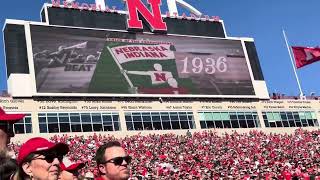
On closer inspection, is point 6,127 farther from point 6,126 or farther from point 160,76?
point 160,76

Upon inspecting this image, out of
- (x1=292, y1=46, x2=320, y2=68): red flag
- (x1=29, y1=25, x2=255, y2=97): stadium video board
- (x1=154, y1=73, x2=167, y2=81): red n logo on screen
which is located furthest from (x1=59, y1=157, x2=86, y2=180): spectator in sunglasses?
(x1=292, y1=46, x2=320, y2=68): red flag

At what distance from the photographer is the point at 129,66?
3938 cm

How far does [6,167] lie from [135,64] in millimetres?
35977

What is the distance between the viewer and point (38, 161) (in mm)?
3795

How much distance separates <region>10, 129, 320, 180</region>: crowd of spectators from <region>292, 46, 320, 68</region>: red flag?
8531 mm

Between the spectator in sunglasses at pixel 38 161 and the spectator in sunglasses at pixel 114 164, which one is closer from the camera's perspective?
the spectator in sunglasses at pixel 38 161

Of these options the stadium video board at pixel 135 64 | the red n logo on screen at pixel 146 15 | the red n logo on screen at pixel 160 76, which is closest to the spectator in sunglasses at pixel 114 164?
the stadium video board at pixel 135 64

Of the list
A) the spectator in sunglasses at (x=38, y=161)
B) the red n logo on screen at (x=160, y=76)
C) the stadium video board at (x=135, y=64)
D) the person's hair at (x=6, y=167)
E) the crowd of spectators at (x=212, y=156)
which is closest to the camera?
the spectator in sunglasses at (x=38, y=161)

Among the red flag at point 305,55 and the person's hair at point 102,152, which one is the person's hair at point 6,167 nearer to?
the person's hair at point 102,152

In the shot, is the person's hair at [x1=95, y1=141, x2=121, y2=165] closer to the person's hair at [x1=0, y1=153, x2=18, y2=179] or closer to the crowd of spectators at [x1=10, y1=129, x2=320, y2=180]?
the person's hair at [x1=0, y1=153, x2=18, y2=179]

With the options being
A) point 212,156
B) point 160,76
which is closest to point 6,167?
point 212,156

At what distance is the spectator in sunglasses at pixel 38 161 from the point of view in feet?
12.4

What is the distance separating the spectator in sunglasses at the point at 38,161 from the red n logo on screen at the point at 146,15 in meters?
37.8

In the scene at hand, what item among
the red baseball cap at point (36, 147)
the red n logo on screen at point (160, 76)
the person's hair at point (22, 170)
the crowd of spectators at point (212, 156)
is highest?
the red n logo on screen at point (160, 76)
